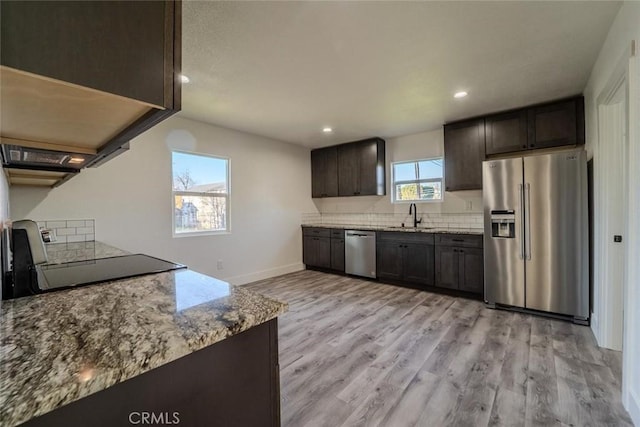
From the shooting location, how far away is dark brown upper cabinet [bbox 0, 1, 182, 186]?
1.64 ft

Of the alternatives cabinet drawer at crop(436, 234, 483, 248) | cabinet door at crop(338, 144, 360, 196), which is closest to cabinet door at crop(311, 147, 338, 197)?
cabinet door at crop(338, 144, 360, 196)

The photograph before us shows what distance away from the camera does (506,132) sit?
345 cm

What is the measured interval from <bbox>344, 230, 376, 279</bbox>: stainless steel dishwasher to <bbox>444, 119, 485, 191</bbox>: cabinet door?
1414mm

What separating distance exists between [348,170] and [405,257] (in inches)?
74.5

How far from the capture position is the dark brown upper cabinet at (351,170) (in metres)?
4.75

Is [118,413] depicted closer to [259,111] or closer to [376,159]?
[259,111]

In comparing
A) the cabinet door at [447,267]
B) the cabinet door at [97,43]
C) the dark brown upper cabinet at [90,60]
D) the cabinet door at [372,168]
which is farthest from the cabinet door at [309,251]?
the cabinet door at [97,43]

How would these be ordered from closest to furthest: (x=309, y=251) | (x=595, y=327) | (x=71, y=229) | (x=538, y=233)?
1. (x=595, y=327)
2. (x=71, y=229)
3. (x=538, y=233)
4. (x=309, y=251)

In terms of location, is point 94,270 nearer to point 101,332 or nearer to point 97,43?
point 101,332

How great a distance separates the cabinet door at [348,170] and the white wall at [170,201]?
77 centimetres

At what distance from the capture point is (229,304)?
0.94 m

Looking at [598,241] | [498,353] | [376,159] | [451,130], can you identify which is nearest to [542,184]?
[598,241]

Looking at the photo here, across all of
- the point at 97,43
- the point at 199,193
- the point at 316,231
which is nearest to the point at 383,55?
the point at 97,43

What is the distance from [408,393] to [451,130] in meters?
3.40
